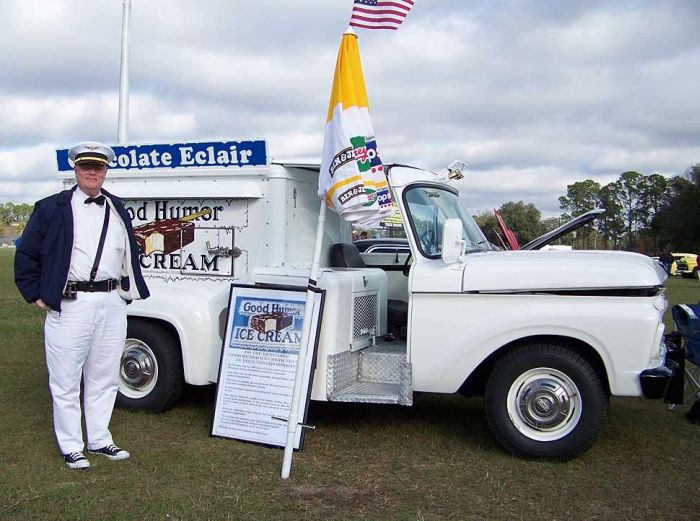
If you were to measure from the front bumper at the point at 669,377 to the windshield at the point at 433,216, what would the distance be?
5.50 feet

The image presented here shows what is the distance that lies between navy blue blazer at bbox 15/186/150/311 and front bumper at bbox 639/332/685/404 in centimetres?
385

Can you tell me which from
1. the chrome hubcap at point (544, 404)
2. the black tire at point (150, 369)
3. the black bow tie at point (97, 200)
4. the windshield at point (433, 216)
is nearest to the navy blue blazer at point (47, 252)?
the black bow tie at point (97, 200)

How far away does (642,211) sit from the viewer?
7600cm

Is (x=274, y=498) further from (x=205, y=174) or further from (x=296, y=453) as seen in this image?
(x=205, y=174)

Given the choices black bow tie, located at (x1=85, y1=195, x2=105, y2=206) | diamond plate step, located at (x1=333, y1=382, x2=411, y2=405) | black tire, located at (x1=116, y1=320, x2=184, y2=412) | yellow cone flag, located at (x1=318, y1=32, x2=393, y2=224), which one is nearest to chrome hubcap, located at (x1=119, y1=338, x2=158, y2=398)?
black tire, located at (x1=116, y1=320, x2=184, y2=412)

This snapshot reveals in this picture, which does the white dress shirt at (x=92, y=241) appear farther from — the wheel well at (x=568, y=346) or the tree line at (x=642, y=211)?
the tree line at (x=642, y=211)

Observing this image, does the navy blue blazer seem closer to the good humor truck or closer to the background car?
the good humor truck

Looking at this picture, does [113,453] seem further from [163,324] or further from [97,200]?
[97,200]

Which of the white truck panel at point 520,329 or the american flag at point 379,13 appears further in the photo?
the white truck panel at point 520,329

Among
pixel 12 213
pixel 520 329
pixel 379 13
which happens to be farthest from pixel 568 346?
pixel 12 213

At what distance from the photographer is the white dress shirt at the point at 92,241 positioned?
477cm

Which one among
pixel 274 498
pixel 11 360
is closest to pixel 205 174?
pixel 274 498

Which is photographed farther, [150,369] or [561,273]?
[150,369]

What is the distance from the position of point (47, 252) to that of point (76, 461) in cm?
138
